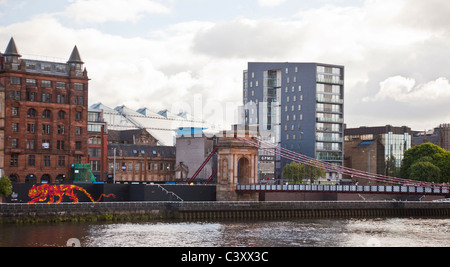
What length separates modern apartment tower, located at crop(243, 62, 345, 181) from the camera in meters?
167

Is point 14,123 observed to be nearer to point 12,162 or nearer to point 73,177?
point 12,162

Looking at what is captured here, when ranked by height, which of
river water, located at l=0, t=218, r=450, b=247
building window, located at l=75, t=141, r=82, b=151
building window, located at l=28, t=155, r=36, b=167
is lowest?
river water, located at l=0, t=218, r=450, b=247

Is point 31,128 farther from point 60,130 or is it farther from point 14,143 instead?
point 60,130

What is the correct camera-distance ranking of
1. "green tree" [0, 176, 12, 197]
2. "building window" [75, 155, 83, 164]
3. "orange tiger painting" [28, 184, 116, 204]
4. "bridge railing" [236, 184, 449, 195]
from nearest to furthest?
"green tree" [0, 176, 12, 197], "orange tiger painting" [28, 184, 116, 204], "bridge railing" [236, 184, 449, 195], "building window" [75, 155, 83, 164]

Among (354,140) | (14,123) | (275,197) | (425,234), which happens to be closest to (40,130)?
(14,123)

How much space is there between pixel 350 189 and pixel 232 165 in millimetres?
21643

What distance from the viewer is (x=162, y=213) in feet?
319

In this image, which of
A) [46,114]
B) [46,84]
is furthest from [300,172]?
[46,84]

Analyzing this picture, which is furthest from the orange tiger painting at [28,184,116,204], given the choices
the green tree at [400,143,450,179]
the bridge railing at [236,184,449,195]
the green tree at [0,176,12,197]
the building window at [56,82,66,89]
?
the green tree at [400,143,450,179]

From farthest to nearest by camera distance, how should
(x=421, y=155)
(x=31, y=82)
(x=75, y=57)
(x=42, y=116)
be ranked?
(x=421, y=155) → (x=75, y=57) → (x=42, y=116) → (x=31, y=82)

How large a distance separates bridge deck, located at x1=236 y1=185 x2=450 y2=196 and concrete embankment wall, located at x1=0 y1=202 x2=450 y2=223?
9.30ft

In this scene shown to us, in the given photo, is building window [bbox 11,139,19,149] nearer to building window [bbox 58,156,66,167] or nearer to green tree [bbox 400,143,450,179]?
building window [bbox 58,156,66,167]

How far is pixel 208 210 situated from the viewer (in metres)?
101

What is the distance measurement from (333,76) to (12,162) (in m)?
82.7
